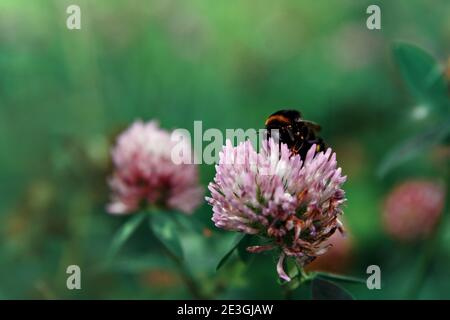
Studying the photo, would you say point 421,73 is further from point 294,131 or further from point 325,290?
point 325,290

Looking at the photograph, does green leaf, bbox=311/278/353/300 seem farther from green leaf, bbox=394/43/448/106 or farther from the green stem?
green leaf, bbox=394/43/448/106

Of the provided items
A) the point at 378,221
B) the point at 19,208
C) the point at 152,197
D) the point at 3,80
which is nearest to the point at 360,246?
the point at 378,221

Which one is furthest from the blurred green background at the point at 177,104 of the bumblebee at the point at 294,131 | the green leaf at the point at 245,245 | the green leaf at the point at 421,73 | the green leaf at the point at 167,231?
the bumblebee at the point at 294,131

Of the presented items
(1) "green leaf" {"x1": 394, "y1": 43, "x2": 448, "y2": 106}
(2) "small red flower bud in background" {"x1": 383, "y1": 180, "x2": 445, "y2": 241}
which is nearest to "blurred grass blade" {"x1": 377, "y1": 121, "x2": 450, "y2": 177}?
(1) "green leaf" {"x1": 394, "y1": 43, "x2": 448, "y2": 106}

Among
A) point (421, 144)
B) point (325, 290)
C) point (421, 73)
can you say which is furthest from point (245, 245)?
point (421, 73)
